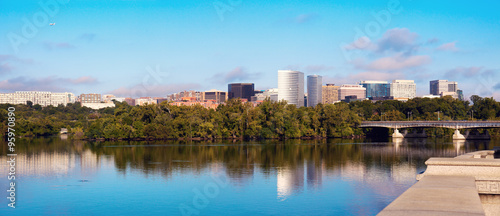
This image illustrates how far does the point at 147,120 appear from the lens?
98.2 m

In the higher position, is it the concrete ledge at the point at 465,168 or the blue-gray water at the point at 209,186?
A: the concrete ledge at the point at 465,168

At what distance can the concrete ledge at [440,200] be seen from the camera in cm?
1098

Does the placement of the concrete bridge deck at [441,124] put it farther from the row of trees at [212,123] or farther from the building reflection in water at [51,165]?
the building reflection in water at [51,165]

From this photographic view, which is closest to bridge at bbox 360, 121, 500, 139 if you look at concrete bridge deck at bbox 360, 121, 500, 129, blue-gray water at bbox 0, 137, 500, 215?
concrete bridge deck at bbox 360, 121, 500, 129

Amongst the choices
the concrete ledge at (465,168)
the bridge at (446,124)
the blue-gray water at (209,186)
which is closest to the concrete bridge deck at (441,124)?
the bridge at (446,124)

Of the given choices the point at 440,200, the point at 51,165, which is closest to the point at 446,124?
the point at 51,165

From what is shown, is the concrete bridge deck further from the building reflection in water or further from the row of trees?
the building reflection in water

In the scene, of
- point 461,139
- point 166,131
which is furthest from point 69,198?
point 461,139

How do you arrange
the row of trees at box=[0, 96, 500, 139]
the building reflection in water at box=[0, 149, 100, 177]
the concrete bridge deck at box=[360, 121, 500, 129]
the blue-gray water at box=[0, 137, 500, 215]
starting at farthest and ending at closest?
1. the row of trees at box=[0, 96, 500, 139]
2. the concrete bridge deck at box=[360, 121, 500, 129]
3. the building reflection in water at box=[0, 149, 100, 177]
4. the blue-gray water at box=[0, 137, 500, 215]

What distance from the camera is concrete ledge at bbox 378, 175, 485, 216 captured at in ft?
36.0

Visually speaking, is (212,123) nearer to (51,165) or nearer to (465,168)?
(51,165)

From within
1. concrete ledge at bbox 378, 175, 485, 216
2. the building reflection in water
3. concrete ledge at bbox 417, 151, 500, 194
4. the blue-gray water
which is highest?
concrete ledge at bbox 417, 151, 500, 194

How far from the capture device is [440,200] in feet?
40.7

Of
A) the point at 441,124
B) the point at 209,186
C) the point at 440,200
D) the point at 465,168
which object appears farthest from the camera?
the point at 441,124
